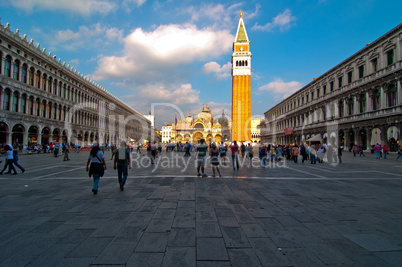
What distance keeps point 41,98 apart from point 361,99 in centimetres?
4508

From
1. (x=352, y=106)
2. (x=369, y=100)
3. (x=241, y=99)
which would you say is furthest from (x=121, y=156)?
(x=241, y=99)

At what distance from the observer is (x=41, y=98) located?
3044 centimetres

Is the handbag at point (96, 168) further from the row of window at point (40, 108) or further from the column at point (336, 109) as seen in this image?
the column at point (336, 109)

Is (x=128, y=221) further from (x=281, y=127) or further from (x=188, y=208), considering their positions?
(x=281, y=127)

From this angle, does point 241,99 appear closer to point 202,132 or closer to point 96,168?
point 202,132

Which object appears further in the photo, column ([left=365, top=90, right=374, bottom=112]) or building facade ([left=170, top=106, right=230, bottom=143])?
building facade ([left=170, top=106, right=230, bottom=143])

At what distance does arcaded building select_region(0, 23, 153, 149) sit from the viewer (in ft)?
80.3

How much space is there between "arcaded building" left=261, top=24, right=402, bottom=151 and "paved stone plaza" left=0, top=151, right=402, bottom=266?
23.7 m

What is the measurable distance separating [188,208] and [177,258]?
1.96m

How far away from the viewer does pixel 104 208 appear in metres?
4.52

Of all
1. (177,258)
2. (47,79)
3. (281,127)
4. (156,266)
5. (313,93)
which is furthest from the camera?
(281,127)

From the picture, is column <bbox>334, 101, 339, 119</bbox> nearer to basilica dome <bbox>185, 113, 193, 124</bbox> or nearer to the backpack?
the backpack

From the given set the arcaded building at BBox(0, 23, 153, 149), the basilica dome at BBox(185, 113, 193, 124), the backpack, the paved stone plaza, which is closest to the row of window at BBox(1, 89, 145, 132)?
the arcaded building at BBox(0, 23, 153, 149)

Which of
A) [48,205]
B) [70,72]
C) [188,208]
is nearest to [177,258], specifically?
[188,208]
